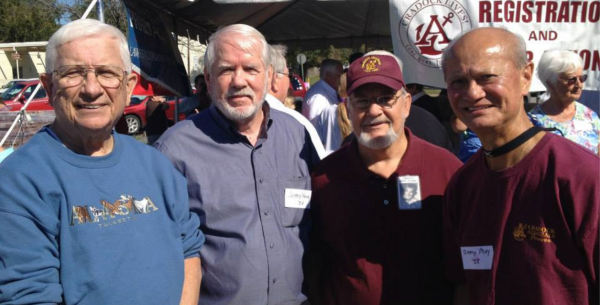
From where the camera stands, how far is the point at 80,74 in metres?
1.74

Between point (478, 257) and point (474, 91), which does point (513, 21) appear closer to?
point (474, 91)

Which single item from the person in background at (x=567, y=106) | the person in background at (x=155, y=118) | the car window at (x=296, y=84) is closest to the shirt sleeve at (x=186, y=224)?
the person in background at (x=567, y=106)

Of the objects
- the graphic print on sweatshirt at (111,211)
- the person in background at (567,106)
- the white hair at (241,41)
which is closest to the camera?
the graphic print on sweatshirt at (111,211)

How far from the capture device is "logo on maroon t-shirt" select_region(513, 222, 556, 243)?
5.07ft

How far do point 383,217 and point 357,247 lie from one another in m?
0.19

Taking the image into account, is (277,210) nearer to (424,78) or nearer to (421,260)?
(421,260)

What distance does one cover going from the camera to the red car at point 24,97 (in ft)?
49.2

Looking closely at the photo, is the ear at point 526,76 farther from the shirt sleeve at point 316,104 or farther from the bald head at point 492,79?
the shirt sleeve at point 316,104

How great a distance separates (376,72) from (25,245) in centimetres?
164

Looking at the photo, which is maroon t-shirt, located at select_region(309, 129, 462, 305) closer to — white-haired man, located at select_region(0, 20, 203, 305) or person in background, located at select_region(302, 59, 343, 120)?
white-haired man, located at select_region(0, 20, 203, 305)

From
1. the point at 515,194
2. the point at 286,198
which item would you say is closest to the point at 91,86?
the point at 286,198

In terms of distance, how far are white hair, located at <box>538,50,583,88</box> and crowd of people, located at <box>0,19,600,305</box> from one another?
1.95 meters

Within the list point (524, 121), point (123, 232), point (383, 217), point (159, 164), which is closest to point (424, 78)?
point (383, 217)

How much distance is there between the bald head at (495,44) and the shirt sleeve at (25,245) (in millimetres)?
1536
